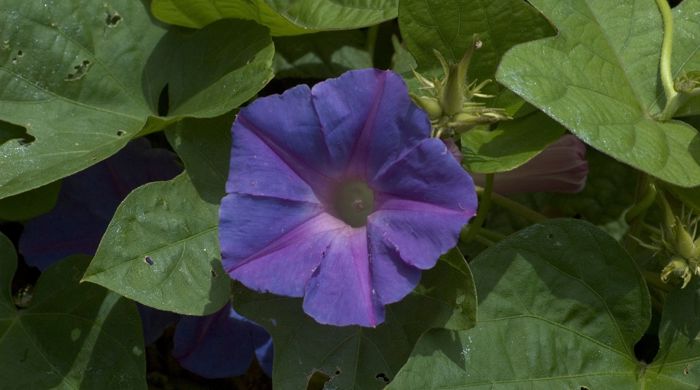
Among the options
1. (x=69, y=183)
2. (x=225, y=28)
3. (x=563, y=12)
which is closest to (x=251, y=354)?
(x=69, y=183)

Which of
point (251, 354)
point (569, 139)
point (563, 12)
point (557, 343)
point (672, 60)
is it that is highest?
point (563, 12)

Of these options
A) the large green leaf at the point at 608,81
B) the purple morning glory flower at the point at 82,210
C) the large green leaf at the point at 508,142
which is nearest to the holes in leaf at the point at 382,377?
the large green leaf at the point at 508,142

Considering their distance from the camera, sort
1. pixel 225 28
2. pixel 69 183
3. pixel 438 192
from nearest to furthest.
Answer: pixel 438 192
pixel 225 28
pixel 69 183

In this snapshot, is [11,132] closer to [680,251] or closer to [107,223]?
[107,223]

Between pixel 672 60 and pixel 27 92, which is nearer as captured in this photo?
pixel 672 60

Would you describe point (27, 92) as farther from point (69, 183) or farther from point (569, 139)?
point (569, 139)

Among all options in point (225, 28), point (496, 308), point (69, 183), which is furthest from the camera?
point (69, 183)

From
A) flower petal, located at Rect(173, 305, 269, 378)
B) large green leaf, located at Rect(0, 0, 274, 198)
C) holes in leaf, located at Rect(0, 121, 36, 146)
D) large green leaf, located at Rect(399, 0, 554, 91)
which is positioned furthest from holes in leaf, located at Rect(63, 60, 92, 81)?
large green leaf, located at Rect(399, 0, 554, 91)

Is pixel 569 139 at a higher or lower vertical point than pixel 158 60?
lower
